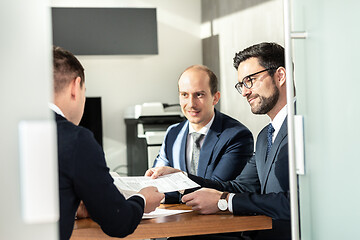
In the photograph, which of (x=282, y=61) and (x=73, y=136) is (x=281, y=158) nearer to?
(x=282, y=61)

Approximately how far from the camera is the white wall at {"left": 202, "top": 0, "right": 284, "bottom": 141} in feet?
13.1

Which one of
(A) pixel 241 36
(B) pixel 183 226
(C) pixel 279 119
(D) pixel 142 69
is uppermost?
(A) pixel 241 36

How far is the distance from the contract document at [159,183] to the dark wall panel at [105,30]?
2.65 metres

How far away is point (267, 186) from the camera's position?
2.08 meters

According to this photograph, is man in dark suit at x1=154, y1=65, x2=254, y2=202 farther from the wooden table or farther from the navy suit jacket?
the wooden table

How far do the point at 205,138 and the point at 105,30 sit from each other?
224 centimetres

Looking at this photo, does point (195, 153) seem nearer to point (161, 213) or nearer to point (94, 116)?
point (161, 213)

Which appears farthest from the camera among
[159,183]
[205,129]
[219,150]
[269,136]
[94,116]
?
[94,116]

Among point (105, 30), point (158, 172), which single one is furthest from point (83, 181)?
point (105, 30)

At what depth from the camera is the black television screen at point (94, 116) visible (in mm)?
4840

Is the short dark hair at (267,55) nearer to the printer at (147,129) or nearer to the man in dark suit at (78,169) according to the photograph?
the man in dark suit at (78,169)

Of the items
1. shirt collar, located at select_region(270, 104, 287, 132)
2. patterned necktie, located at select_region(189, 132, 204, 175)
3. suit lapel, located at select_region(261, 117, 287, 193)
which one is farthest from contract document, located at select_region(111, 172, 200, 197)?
patterned necktie, located at select_region(189, 132, 204, 175)

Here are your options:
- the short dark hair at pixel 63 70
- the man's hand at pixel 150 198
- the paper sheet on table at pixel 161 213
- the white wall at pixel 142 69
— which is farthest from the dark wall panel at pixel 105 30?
the short dark hair at pixel 63 70
